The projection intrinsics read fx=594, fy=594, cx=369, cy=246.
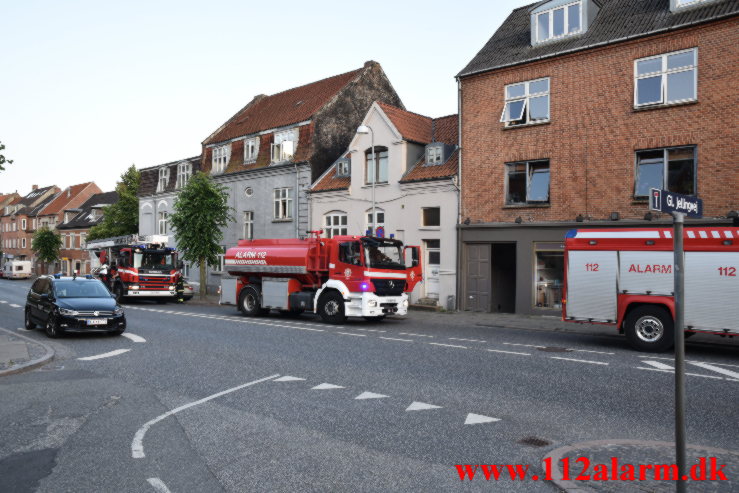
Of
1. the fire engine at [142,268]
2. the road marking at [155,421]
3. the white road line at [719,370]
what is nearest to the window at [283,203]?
the fire engine at [142,268]

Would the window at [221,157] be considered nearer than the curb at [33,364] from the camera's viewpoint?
No

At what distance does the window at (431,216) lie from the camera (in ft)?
83.1

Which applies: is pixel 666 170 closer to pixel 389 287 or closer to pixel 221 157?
pixel 389 287

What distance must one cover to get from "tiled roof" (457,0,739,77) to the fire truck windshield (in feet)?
54.9

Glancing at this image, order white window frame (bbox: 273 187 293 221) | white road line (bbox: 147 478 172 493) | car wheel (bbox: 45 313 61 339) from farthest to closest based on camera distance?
1. white window frame (bbox: 273 187 293 221)
2. car wheel (bbox: 45 313 61 339)
3. white road line (bbox: 147 478 172 493)

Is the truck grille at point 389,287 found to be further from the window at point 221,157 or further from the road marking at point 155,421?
the window at point 221,157

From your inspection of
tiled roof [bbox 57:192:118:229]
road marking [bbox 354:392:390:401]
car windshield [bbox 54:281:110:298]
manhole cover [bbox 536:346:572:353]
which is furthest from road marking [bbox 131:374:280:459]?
tiled roof [bbox 57:192:118:229]

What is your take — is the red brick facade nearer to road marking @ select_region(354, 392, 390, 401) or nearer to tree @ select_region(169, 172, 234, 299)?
road marking @ select_region(354, 392, 390, 401)

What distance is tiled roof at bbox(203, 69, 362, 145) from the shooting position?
1345 inches

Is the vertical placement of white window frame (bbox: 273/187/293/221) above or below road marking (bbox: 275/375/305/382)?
above

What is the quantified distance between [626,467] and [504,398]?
2938 mm

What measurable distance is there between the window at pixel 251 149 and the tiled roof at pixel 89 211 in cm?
4095

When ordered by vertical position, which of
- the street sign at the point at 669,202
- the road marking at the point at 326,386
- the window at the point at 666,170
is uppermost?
the window at the point at 666,170

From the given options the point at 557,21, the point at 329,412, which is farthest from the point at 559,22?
the point at 329,412
